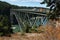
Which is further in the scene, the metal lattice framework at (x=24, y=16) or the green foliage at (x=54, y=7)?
the metal lattice framework at (x=24, y=16)

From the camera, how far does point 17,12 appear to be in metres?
17.8

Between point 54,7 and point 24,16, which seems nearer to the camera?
point 54,7

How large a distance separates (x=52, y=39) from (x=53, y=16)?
2389mm

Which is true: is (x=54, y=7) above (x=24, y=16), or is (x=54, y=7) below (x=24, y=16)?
above

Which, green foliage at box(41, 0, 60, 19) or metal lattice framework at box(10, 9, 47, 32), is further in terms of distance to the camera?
metal lattice framework at box(10, 9, 47, 32)

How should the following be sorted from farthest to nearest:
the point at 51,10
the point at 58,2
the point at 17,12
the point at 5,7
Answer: the point at 17,12 < the point at 5,7 < the point at 51,10 < the point at 58,2

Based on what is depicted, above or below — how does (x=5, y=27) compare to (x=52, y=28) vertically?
below

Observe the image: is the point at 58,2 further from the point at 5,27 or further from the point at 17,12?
the point at 17,12

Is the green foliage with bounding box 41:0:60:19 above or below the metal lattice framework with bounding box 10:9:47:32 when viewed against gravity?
above

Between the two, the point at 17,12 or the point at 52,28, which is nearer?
the point at 52,28

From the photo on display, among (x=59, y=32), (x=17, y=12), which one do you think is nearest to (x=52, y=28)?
(x=59, y=32)

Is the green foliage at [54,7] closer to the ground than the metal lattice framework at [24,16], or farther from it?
farther from it

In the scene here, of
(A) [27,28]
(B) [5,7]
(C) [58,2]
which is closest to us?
(C) [58,2]

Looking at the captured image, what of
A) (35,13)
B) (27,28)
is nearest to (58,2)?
(27,28)
